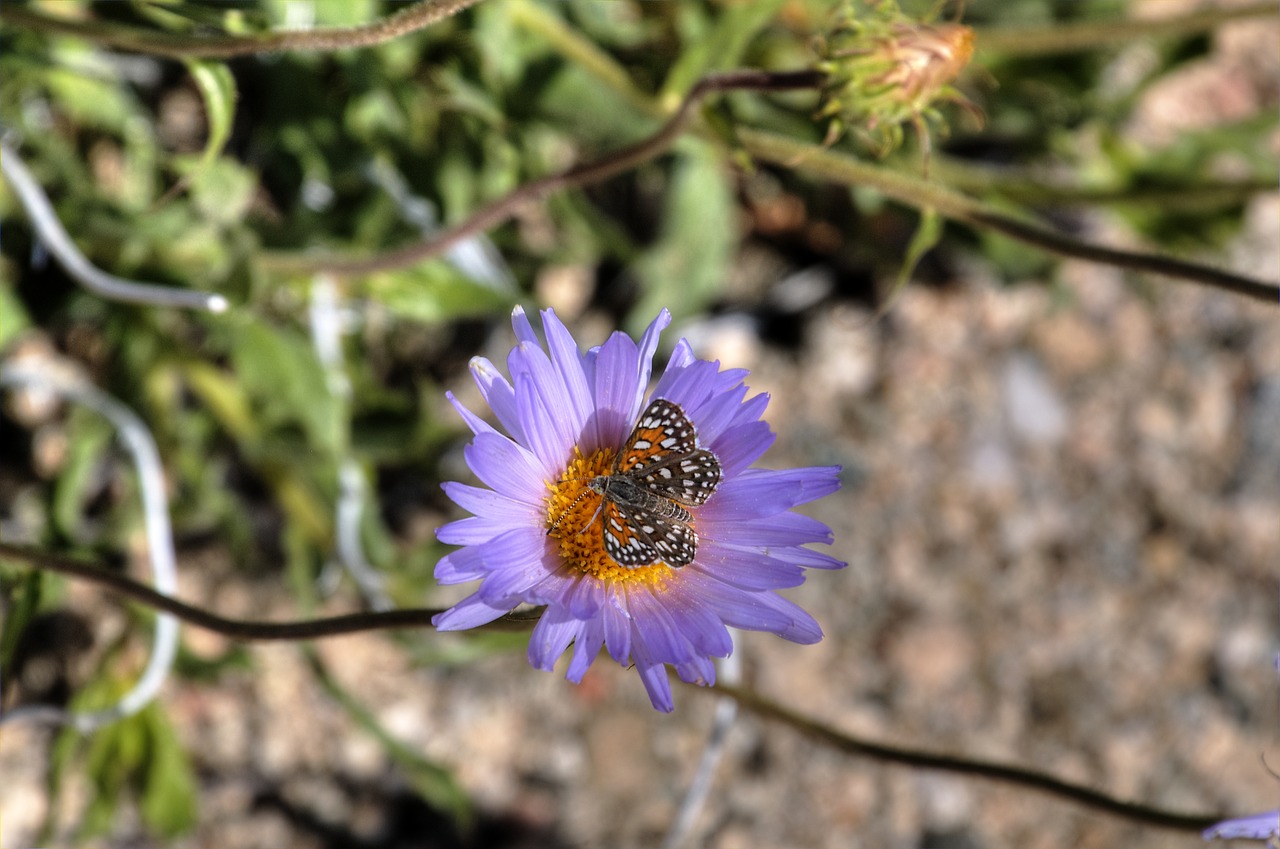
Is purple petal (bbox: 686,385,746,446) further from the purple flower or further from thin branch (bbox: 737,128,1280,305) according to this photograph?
thin branch (bbox: 737,128,1280,305)

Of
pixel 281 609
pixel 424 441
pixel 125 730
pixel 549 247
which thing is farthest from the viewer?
pixel 549 247

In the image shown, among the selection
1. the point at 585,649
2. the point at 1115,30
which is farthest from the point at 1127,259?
the point at 585,649

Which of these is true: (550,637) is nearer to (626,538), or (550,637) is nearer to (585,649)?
(585,649)

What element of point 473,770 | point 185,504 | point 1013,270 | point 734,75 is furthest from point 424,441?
point 1013,270

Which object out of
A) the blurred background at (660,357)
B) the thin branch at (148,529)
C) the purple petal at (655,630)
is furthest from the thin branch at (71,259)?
the purple petal at (655,630)

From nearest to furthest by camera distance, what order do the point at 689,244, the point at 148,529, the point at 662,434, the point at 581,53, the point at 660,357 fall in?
the point at 662,434 < the point at 581,53 < the point at 148,529 < the point at 689,244 < the point at 660,357

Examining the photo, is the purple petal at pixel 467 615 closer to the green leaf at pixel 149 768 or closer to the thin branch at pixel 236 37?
the thin branch at pixel 236 37

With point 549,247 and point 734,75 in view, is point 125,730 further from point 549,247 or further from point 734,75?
point 734,75
